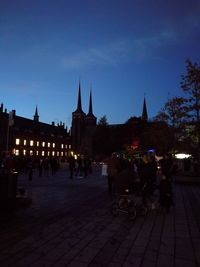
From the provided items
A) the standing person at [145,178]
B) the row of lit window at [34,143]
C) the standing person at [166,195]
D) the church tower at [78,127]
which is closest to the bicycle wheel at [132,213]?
the standing person at [145,178]

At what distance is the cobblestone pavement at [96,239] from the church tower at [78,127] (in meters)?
126

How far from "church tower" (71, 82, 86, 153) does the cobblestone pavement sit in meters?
126

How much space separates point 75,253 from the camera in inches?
244

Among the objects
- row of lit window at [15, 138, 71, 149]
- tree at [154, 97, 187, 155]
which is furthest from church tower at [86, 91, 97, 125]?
tree at [154, 97, 187, 155]

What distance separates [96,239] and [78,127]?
133087mm

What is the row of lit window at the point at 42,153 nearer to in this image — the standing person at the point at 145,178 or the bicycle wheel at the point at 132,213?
the standing person at the point at 145,178

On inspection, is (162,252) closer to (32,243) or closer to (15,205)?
(32,243)

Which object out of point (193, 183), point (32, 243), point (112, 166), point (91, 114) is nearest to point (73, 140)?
point (91, 114)

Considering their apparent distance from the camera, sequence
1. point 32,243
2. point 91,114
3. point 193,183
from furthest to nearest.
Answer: point 91,114 < point 193,183 < point 32,243

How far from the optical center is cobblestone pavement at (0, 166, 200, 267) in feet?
19.2

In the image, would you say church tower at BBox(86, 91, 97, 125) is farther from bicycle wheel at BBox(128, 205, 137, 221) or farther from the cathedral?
bicycle wheel at BBox(128, 205, 137, 221)

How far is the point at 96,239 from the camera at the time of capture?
7.29 meters

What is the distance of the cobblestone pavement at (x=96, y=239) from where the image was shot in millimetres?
5840

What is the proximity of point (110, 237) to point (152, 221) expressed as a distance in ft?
8.25
